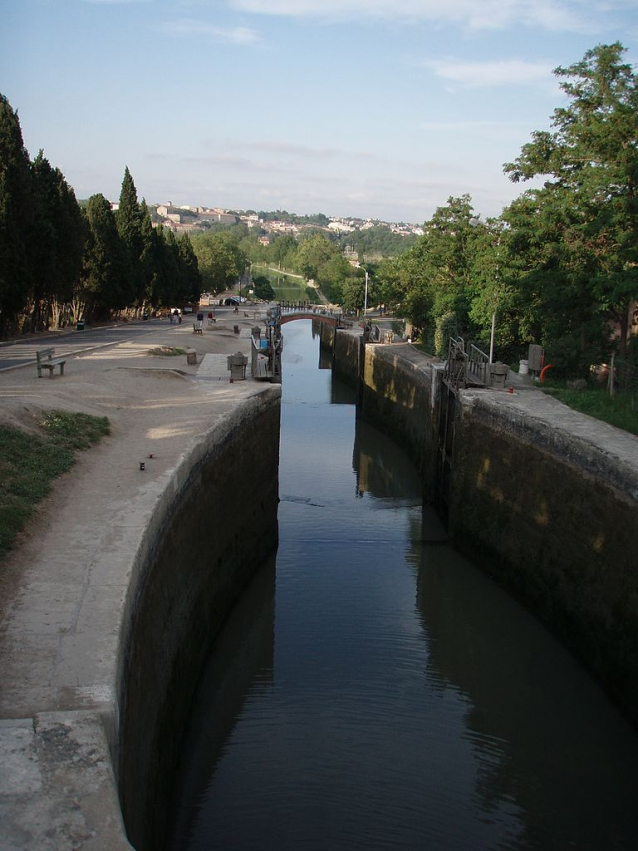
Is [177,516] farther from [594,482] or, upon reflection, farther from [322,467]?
[322,467]

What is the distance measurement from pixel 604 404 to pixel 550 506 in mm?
4402

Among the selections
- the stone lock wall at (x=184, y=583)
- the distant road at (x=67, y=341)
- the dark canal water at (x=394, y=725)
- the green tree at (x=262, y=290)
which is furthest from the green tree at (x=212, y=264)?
the dark canal water at (x=394, y=725)

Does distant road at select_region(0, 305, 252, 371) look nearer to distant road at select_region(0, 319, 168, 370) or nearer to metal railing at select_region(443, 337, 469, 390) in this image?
distant road at select_region(0, 319, 168, 370)

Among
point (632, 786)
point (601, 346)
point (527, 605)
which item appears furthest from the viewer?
point (601, 346)

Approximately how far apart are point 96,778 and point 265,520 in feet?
35.0

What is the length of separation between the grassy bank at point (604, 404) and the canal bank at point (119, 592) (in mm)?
6001

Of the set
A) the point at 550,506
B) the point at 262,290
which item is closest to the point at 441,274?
the point at 550,506

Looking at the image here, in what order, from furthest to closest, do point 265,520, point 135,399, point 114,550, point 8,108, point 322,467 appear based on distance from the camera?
point 8,108, point 322,467, point 135,399, point 265,520, point 114,550

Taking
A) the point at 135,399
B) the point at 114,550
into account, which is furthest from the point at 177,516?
the point at 135,399

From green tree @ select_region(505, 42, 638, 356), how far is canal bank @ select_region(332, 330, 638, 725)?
9.35ft

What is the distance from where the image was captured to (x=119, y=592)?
6.75 metres

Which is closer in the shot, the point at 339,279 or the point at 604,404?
the point at 604,404

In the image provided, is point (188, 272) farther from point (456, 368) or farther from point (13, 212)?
point (456, 368)

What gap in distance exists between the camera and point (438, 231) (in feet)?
126
